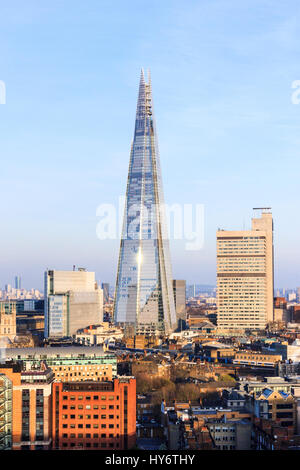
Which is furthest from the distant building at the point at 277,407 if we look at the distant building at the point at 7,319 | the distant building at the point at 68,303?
the distant building at the point at 68,303

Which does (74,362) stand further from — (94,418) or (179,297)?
(179,297)

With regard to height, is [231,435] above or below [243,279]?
below

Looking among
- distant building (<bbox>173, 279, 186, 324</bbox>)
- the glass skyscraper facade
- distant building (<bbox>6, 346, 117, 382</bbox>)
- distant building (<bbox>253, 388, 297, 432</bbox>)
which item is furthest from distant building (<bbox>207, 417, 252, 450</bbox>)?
distant building (<bbox>173, 279, 186, 324</bbox>)

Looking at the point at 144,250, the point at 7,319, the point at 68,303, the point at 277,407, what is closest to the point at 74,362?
the point at 277,407

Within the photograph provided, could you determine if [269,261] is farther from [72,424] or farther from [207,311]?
[72,424]

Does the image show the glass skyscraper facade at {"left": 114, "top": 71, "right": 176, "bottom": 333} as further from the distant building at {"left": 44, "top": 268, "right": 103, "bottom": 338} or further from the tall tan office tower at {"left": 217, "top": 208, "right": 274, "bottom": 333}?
the tall tan office tower at {"left": 217, "top": 208, "right": 274, "bottom": 333}
